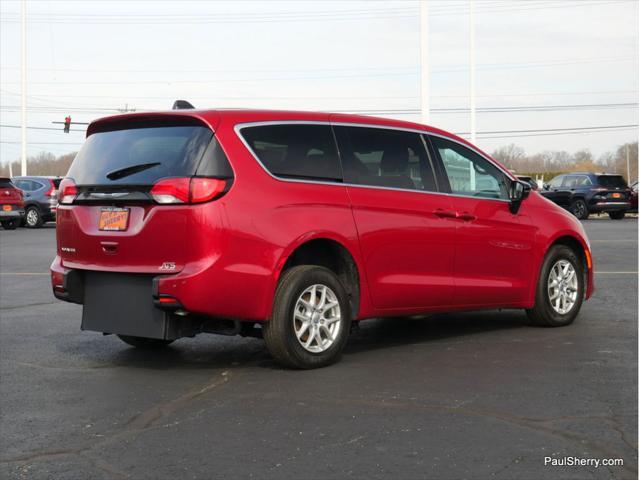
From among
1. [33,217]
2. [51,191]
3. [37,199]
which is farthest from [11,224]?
[51,191]

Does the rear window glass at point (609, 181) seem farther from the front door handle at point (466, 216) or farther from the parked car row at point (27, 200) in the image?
the front door handle at point (466, 216)

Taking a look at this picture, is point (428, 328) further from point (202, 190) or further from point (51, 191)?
point (51, 191)

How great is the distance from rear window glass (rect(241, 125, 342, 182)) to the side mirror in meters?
2.05

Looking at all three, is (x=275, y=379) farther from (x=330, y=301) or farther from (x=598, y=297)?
(x=598, y=297)

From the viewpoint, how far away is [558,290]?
29.9ft

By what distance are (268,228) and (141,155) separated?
3.45ft

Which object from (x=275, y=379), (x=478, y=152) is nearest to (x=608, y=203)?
(x=478, y=152)

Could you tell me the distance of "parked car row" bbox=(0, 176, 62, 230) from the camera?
32.3 meters

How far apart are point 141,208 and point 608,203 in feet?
105

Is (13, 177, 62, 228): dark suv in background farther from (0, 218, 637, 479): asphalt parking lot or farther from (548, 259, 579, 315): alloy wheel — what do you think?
(548, 259, 579, 315): alloy wheel

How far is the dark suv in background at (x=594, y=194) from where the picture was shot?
3662cm

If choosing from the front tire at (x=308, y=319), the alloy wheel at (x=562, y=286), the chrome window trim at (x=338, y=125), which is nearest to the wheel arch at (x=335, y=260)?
the front tire at (x=308, y=319)

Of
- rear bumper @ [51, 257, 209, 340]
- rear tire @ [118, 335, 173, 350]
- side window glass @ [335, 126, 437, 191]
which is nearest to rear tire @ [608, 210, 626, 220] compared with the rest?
side window glass @ [335, 126, 437, 191]

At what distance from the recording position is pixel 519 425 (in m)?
5.38
